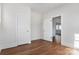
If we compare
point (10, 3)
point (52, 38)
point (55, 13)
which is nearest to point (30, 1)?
point (10, 3)

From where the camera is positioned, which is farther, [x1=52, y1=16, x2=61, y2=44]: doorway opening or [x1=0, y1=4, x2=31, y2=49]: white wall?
[x1=52, y1=16, x2=61, y2=44]: doorway opening

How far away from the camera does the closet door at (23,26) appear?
1585 millimetres

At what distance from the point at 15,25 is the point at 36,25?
0.39m

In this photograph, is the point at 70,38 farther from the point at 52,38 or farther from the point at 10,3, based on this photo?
the point at 10,3

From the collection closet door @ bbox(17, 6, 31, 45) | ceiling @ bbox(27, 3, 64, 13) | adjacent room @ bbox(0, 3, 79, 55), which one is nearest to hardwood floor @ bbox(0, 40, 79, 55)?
adjacent room @ bbox(0, 3, 79, 55)

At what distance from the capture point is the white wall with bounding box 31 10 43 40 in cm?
166

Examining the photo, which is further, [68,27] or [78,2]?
[68,27]

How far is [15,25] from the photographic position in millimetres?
1576

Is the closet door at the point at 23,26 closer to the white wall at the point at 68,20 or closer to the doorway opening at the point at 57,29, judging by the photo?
the white wall at the point at 68,20

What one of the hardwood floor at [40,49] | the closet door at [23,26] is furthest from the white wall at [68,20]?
the closet door at [23,26]

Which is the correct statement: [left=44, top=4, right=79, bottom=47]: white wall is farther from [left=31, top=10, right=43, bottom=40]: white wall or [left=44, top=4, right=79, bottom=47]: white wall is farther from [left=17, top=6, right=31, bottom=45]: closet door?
[left=17, top=6, right=31, bottom=45]: closet door

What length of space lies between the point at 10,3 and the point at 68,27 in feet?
3.63

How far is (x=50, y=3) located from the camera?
1517 millimetres

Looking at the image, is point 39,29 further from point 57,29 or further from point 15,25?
point 15,25
